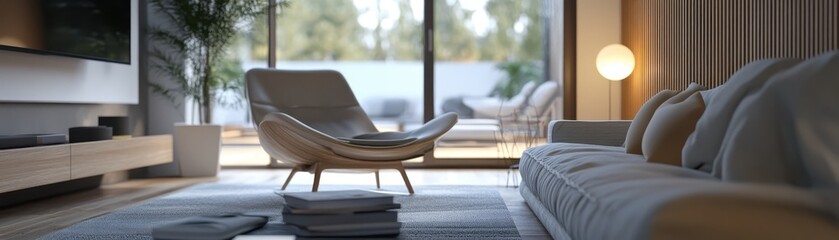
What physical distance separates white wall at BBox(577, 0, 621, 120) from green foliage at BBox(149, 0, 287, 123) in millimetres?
2312

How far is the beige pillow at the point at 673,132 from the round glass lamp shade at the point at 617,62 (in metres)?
3.04

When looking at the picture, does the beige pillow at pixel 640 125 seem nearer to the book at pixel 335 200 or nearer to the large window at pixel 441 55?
the book at pixel 335 200

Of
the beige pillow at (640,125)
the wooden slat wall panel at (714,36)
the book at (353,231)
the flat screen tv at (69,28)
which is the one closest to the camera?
the book at (353,231)

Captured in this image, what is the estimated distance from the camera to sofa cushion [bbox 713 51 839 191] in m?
1.90

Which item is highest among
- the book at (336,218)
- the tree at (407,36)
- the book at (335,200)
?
the tree at (407,36)

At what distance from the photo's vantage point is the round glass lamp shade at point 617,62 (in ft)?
19.8

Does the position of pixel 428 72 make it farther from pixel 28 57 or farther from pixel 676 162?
pixel 676 162

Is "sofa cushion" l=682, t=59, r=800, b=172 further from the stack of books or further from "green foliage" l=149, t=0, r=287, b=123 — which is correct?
"green foliage" l=149, t=0, r=287, b=123

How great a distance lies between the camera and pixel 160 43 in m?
6.69

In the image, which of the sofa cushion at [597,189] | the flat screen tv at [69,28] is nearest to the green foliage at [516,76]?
the flat screen tv at [69,28]

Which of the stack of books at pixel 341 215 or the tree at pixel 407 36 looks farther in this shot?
the tree at pixel 407 36

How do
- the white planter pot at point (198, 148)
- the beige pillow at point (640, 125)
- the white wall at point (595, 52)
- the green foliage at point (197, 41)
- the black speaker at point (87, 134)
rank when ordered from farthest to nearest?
the white wall at point (595, 52) → the white planter pot at point (198, 148) → the green foliage at point (197, 41) → the black speaker at point (87, 134) → the beige pillow at point (640, 125)

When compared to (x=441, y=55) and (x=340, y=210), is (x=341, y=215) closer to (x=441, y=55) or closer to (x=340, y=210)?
(x=340, y=210)

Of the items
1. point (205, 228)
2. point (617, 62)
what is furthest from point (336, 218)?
point (617, 62)
